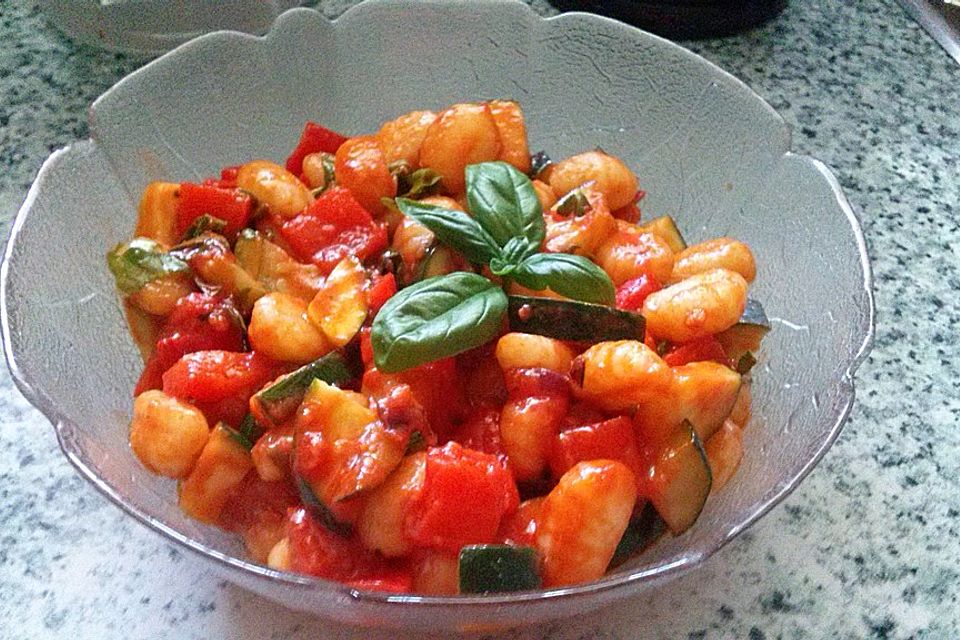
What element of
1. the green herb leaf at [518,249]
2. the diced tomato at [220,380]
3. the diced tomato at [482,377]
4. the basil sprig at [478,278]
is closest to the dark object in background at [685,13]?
the basil sprig at [478,278]

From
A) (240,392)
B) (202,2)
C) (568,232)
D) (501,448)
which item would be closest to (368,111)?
(202,2)

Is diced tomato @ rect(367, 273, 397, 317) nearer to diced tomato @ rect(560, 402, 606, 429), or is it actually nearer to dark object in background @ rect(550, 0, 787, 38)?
diced tomato @ rect(560, 402, 606, 429)

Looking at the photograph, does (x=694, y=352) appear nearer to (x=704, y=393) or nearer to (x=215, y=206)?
(x=704, y=393)

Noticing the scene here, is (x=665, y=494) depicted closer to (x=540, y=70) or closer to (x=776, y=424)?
(x=776, y=424)

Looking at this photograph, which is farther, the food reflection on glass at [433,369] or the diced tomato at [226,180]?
the diced tomato at [226,180]

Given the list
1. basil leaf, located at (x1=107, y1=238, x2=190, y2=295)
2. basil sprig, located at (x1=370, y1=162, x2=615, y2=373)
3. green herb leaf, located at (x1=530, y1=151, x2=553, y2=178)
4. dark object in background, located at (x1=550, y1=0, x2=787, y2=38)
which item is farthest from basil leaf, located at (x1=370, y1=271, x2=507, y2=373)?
dark object in background, located at (x1=550, y1=0, x2=787, y2=38)

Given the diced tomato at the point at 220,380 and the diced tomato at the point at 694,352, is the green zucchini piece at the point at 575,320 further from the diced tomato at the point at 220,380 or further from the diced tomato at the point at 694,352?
the diced tomato at the point at 220,380
